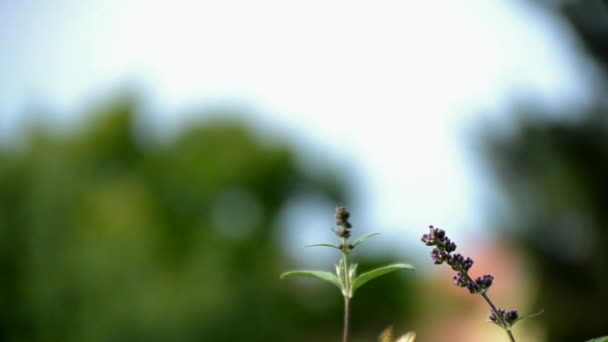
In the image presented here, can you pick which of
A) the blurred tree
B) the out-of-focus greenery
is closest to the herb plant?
the blurred tree

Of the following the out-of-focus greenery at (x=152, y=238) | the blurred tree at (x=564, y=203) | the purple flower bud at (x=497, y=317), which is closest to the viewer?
the purple flower bud at (x=497, y=317)

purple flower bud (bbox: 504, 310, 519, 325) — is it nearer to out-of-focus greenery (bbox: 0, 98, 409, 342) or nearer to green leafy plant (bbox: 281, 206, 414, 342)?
green leafy plant (bbox: 281, 206, 414, 342)

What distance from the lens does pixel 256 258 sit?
17781mm

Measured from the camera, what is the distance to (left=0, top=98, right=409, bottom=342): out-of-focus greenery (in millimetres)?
14344

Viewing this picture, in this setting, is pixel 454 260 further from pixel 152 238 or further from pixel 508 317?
pixel 152 238

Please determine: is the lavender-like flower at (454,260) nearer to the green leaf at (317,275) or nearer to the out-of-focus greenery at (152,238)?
the green leaf at (317,275)

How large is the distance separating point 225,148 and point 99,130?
11.4 ft

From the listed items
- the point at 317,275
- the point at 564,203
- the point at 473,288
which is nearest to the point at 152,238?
the point at 564,203

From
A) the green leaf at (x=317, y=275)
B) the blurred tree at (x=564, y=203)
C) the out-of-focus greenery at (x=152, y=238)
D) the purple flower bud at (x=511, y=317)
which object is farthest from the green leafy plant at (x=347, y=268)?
the out-of-focus greenery at (x=152, y=238)

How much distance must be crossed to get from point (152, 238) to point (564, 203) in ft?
28.2

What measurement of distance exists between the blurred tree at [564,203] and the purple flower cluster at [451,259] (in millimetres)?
11017

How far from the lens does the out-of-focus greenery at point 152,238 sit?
47.1 ft

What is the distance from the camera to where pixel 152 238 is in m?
16.6

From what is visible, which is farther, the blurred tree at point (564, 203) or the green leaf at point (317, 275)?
the blurred tree at point (564, 203)
